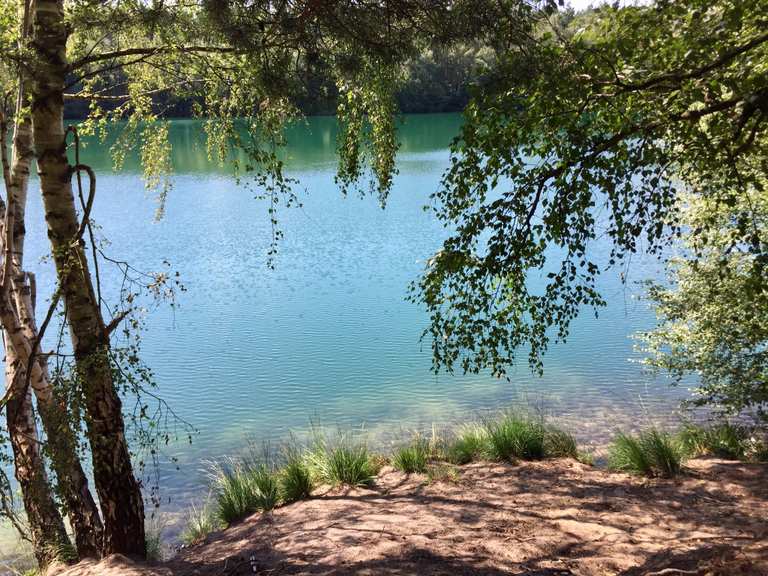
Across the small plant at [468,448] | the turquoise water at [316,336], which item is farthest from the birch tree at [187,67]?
the small plant at [468,448]

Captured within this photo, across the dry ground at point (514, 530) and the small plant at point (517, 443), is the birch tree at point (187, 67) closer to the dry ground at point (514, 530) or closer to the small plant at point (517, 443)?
the dry ground at point (514, 530)

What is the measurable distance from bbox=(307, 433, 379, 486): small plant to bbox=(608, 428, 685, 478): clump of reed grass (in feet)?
7.54

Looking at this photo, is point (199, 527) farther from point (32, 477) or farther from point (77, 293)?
point (77, 293)

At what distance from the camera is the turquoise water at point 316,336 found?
9195 mm

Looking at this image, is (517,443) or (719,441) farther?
(517,443)

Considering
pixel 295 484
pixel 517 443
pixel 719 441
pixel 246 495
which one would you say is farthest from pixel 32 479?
pixel 719 441

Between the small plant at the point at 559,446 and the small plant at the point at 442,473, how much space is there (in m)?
1.02

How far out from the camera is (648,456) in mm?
6277

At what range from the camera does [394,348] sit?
458 inches

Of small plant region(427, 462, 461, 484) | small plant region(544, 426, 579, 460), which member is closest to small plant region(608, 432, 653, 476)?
small plant region(544, 426, 579, 460)

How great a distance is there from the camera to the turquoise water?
9.20m

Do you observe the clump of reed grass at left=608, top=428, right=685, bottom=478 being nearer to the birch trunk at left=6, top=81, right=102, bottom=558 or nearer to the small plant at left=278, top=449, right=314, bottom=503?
the small plant at left=278, top=449, right=314, bottom=503

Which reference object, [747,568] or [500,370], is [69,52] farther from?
[747,568]

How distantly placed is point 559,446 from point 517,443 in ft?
1.50
